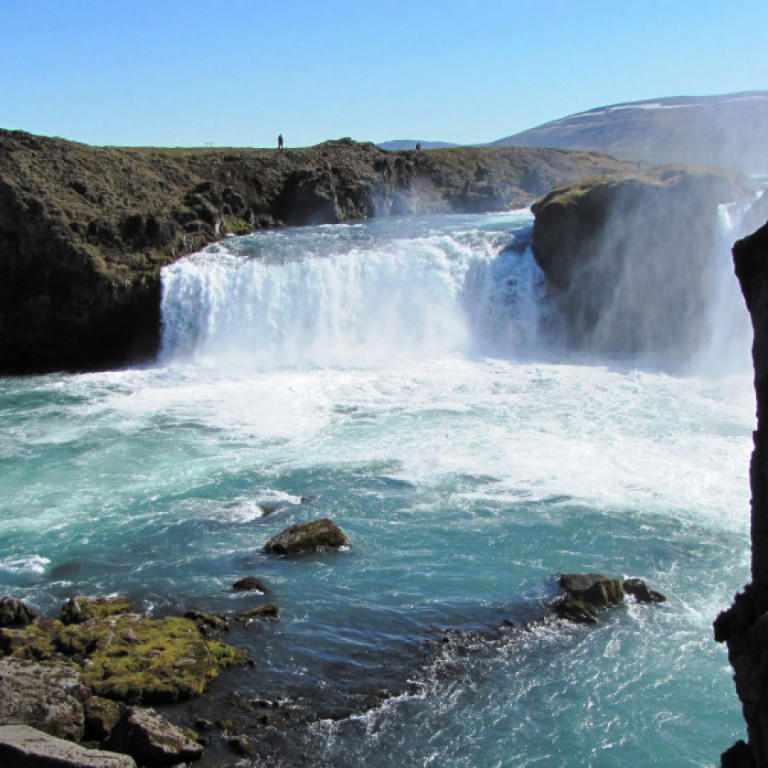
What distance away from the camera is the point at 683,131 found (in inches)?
2445

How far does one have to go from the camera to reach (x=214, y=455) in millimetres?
18641

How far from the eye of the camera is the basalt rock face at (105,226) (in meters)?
29.4

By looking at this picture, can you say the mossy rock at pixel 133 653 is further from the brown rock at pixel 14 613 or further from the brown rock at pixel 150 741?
the brown rock at pixel 150 741

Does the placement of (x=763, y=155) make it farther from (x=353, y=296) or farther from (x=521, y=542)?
(x=521, y=542)

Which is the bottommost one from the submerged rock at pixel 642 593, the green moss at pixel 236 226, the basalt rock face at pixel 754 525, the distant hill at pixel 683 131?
the submerged rock at pixel 642 593

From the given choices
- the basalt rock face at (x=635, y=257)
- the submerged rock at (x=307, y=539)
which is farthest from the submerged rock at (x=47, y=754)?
the basalt rock face at (x=635, y=257)

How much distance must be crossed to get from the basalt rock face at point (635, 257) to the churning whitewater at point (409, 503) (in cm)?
87

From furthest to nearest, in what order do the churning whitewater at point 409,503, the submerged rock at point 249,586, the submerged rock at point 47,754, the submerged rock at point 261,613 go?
1. the submerged rock at point 249,586
2. the submerged rock at point 261,613
3. the churning whitewater at point 409,503
4. the submerged rock at point 47,754

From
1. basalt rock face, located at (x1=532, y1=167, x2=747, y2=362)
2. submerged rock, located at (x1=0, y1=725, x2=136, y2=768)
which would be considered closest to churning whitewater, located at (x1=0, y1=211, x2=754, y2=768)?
basalt rock face, located at (x1=532, y1=167, x2=747, y2=362)

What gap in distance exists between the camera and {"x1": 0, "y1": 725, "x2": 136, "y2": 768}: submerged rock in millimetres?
7766

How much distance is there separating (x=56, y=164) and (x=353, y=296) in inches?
497

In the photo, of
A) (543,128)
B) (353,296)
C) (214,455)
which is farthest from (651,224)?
(543,128)

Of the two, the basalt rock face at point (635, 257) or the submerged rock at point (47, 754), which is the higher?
the basalt rock face at point (635, 257)

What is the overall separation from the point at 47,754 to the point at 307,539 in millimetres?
6404
